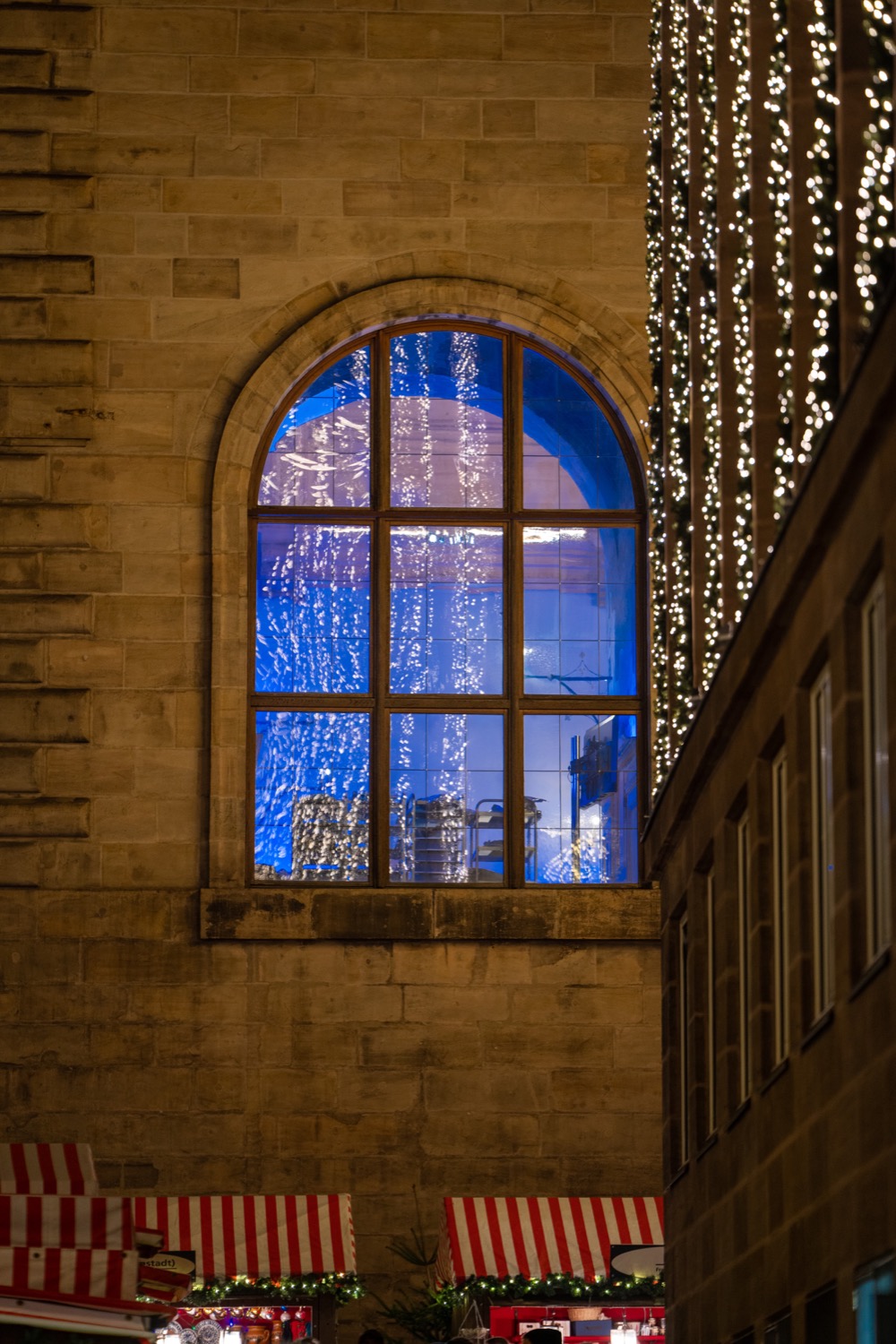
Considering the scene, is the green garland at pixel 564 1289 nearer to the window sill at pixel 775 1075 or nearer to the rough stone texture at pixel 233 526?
the rough stone texture at pixel 233 526

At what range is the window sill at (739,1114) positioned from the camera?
464 inches

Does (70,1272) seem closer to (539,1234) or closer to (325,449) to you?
(539,1234)

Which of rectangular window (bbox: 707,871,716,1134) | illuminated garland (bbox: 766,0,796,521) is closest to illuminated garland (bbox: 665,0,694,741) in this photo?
rectangular window (bbox: 707,871,716,1134)

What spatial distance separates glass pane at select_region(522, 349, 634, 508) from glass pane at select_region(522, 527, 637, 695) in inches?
13.3

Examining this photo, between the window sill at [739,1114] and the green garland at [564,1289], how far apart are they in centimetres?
613

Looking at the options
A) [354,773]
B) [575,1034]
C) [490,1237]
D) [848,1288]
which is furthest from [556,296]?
[848,1288]

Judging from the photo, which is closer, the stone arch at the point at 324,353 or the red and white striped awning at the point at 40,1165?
the red and white striped awning at the point at 40,1165

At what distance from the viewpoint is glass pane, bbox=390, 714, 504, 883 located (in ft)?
68.2

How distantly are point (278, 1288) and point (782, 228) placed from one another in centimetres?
1039

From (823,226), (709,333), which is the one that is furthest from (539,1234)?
(823,226)

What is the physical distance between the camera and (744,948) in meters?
12.3

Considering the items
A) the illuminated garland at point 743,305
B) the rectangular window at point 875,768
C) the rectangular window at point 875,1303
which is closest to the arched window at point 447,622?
the illuminated garland at point 743,305

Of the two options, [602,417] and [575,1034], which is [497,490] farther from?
[575,1034]

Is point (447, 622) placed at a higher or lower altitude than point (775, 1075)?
higher
